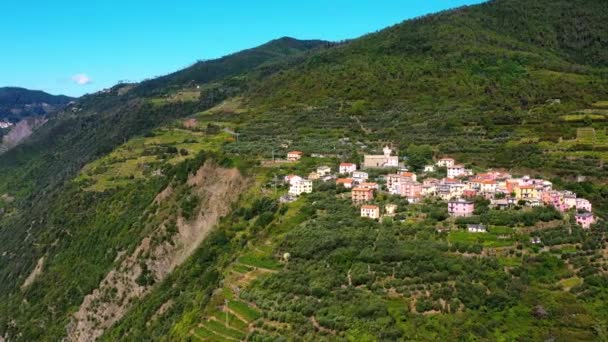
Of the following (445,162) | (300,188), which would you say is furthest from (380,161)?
(300,188)

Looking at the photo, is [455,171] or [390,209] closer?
[390,209]

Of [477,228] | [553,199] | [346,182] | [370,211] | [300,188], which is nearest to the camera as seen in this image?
[477,228]

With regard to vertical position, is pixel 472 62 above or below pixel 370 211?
above

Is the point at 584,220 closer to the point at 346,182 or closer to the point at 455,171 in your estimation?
the point at 455,171

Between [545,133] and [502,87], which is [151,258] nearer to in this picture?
[545,133]

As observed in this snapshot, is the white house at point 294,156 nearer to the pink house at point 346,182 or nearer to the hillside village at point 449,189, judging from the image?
the hillside village at point 449,189

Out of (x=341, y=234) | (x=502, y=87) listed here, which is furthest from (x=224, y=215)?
(x=502, y=87)
